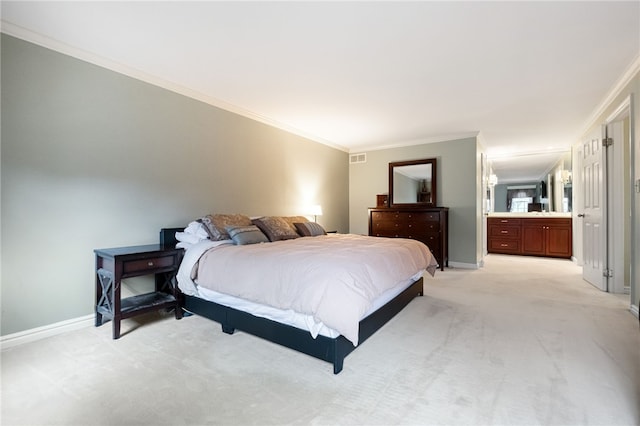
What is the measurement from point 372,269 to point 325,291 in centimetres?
50

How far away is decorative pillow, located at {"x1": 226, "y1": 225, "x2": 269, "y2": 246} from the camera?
9.96 ft

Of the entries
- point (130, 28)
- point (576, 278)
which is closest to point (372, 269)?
point (130, 28)

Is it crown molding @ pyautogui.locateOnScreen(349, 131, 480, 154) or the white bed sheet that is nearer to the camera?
the white bed sheet

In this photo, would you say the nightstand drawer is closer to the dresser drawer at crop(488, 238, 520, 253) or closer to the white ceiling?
the white ceiling

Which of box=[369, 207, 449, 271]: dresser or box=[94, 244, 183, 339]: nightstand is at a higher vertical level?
box=[369, 207, 449, 271]: dresser

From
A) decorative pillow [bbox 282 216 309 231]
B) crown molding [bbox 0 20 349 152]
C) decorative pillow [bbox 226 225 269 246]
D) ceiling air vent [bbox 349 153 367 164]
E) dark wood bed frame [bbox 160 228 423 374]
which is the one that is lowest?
dark wood bed frame [bbox 160 228 423 374]

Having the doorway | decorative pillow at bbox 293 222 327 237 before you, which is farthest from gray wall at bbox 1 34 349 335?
the doorway

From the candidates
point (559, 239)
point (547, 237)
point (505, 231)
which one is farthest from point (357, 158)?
point (559, 239)

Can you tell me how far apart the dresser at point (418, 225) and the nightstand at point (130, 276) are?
385cm

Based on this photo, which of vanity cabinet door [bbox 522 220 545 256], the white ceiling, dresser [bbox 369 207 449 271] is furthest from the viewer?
vanity cabinet door [bbox 522 220 545 256]

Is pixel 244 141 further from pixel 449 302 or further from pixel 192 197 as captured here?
pixel 449 302

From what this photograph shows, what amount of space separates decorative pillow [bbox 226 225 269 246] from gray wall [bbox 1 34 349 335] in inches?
27.7

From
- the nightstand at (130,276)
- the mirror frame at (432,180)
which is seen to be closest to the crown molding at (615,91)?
the mirror frame at (432,180)

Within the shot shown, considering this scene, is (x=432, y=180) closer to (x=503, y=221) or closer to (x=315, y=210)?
(x=315, y=210)
